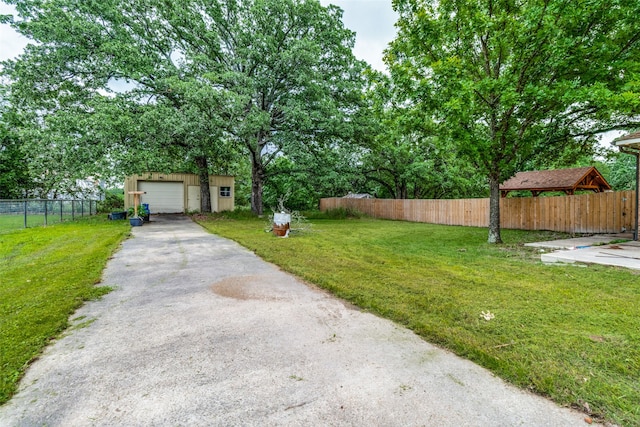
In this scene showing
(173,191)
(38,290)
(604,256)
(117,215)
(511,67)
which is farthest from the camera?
(173,191)

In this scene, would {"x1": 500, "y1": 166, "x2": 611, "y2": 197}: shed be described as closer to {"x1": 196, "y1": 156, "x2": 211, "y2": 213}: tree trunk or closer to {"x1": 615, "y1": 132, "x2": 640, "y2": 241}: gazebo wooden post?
{"x1": 615, "y1": 132, "x2": 640, "y2": 241}: gazebo wooden post

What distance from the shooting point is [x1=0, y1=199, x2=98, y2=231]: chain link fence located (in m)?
11.5

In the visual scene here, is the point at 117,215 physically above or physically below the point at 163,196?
below

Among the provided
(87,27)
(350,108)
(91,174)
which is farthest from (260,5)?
(91,174)

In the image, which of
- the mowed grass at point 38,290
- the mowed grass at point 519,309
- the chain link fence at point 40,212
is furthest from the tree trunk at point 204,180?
the mowed grass at point 519,309

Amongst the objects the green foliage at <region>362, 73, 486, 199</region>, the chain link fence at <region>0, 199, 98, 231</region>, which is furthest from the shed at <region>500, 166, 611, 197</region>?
the chain link fence at <region>0, 199, 98, 231</region>

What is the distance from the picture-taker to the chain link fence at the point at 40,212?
1149cm

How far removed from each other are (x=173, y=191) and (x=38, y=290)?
16.4 m

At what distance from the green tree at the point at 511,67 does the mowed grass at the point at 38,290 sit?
733 cm

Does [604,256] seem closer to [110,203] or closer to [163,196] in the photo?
[163,196]

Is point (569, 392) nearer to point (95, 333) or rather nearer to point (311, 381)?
point (311, 381)

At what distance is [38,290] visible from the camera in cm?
375

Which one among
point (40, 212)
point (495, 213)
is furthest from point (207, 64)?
point (495, 213)

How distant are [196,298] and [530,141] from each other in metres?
8.45
